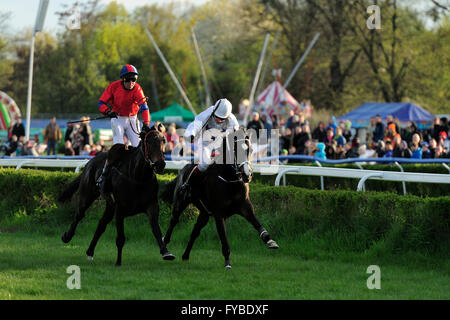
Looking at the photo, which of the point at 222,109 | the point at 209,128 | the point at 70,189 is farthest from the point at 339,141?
the point at 222,109

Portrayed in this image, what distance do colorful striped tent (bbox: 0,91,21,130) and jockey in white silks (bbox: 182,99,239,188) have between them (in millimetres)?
26050

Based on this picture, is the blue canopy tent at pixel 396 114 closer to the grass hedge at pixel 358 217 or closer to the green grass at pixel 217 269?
the grass hedge at pixel 358 217

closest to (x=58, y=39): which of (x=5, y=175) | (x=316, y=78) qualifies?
(x=316, y=78)

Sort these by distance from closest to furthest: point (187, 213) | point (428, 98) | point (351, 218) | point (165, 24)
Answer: point (351, 218)
point (187, 213)
point (428, 98)
point (165, 24)

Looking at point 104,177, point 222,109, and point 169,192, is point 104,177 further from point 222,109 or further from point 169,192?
point 222,109

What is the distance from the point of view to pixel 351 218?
9.25 metres

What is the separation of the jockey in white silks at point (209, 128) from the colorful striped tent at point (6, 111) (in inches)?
1026

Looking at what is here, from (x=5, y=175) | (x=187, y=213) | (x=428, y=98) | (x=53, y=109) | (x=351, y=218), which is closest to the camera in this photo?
(x=351, y=218)

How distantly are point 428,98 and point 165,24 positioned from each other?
23.2 metres

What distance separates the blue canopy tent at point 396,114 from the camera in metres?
27.7

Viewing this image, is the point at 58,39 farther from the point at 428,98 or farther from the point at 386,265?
the point at 386,265

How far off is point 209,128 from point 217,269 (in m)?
1.68

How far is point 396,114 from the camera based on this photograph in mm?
28547
